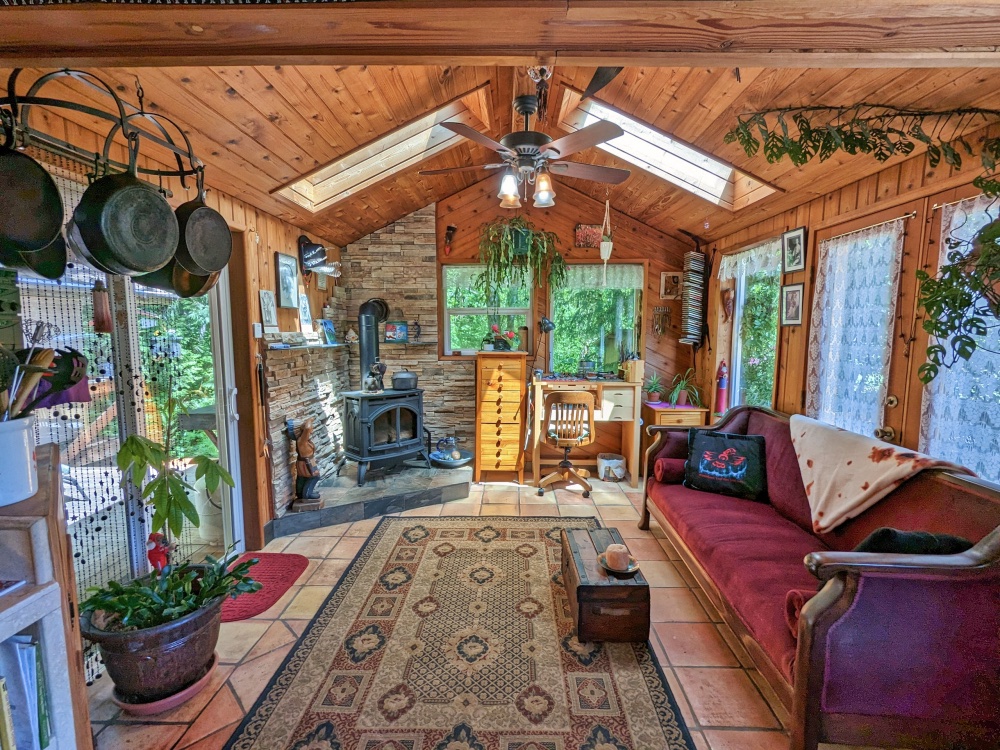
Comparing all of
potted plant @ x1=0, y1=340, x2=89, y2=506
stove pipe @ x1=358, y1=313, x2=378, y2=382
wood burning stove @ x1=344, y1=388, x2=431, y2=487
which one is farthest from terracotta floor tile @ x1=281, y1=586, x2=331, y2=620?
stove pipe @ x1=358, y1=313, x2=378, y2=382

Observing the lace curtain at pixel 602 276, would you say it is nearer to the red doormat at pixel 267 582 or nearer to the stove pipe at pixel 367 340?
the stove pipe at pixel 367 340

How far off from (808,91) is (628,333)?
280 centimetres

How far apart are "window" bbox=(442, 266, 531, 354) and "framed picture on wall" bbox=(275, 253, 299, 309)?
152 cm

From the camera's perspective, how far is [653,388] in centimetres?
446

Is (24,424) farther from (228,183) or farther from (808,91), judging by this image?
(808,91)

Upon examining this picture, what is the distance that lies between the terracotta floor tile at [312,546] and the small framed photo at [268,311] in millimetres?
1475

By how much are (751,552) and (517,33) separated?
84.7 inches

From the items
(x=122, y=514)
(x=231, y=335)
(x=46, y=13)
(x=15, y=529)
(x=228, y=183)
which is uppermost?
(x=228, y=183)

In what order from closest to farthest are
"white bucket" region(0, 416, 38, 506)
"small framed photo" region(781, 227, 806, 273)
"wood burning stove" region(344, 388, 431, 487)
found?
"white bucket" region(0, 416, 38, 506) → "small framed photo" region(781, 227, 806, 273) → "wood burning stove" region(344, 388, 431, 487)

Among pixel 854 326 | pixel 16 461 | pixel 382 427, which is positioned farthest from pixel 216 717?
pixel 854 326

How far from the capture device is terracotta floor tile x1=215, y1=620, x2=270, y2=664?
2.02m

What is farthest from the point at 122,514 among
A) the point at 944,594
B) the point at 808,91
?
the point at 808,91

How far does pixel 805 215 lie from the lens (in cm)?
291

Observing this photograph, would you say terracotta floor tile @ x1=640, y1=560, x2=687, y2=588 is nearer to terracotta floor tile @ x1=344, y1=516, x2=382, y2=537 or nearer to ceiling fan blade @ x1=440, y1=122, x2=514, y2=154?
terracotta floor tile @ x1=344, y1=516, x2=382, y2=537
